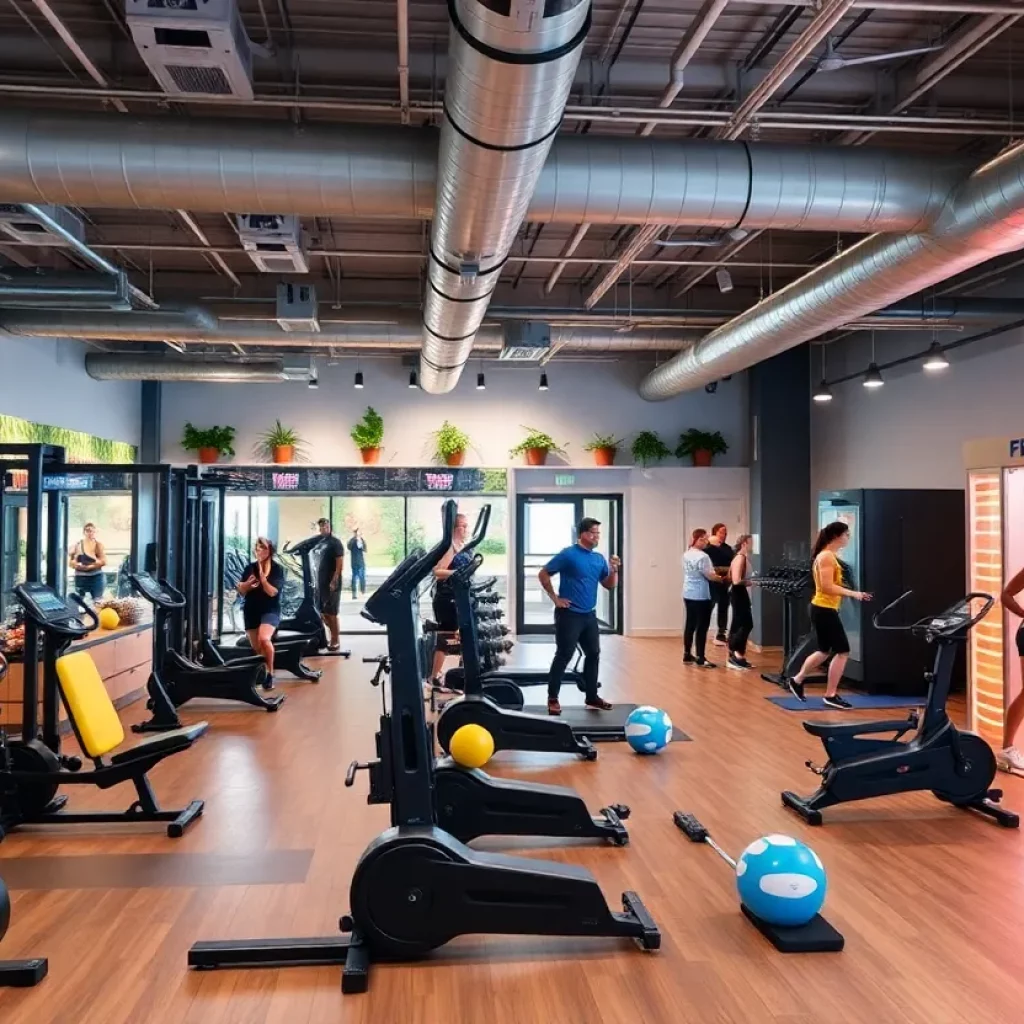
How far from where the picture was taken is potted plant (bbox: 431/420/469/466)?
505 inches

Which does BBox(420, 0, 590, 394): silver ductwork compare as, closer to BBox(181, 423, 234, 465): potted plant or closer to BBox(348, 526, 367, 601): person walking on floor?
BBox(181, 423, 234, 465): potted plant

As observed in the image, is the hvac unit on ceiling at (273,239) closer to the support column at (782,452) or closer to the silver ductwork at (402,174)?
the silver ductwork at (402,174)

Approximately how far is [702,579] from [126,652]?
20.2 ft

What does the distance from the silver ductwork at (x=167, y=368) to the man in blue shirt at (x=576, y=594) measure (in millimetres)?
5718

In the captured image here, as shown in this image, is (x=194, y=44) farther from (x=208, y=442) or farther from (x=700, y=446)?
(x=700, y=446)

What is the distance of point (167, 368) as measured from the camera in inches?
430

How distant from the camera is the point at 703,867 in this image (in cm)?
422

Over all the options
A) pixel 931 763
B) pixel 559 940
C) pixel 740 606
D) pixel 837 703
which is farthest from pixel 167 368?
pixel 931 763

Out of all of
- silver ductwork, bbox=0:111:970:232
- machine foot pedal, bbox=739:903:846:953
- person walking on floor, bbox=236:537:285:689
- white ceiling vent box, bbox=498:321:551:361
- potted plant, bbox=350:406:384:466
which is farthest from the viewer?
potted plant, bbox=350:406:384:466

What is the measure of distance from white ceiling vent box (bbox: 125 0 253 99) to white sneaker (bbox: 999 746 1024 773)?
632cm

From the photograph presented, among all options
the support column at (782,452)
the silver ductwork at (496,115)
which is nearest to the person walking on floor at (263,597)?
the silver ductwork at (496,115)

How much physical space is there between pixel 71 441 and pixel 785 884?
9.77 metres

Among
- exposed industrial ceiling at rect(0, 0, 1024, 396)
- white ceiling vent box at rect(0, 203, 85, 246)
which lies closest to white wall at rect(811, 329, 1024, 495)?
exposed industrial ceiling at rect(0, 0, 1024, 396)

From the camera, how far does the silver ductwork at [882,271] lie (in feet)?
15.8
